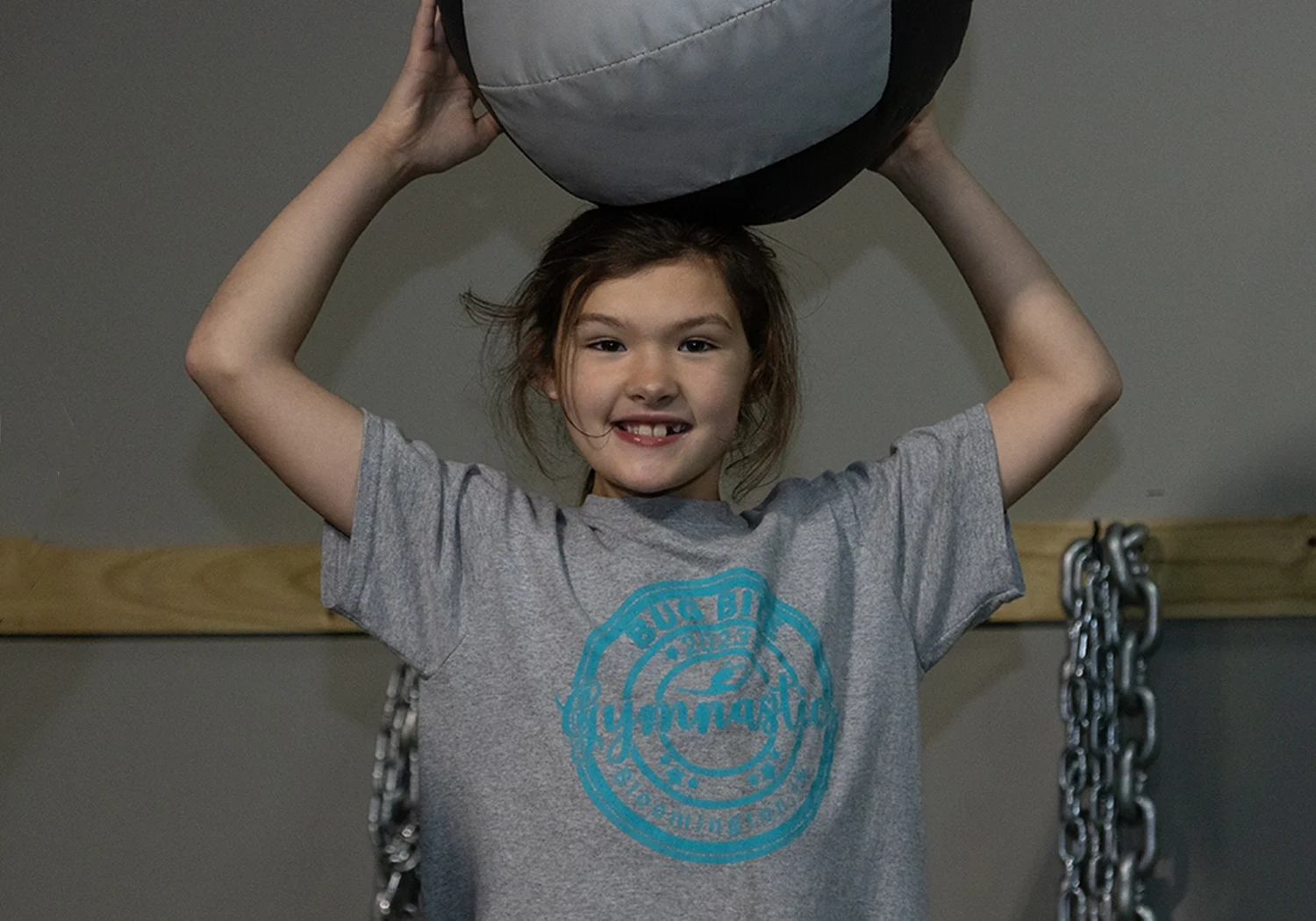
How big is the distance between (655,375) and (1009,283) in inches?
12.6

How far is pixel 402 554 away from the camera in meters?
1.24

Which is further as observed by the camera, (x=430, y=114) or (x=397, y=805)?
(x=397, y=805)

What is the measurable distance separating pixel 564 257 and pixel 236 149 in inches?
33.0

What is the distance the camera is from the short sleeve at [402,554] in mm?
1226

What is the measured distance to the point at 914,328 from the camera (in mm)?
1843

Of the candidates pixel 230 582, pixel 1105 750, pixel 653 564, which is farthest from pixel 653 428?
pixel 230 582

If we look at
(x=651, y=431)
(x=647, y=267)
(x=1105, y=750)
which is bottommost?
(x=1105, y=750)

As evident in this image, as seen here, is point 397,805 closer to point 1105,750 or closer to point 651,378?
point 651,378

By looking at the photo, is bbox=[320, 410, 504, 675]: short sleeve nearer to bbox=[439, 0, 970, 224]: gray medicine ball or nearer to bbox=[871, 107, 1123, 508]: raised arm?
bbox=[439, 0, 970, 224]: gray medicine ball

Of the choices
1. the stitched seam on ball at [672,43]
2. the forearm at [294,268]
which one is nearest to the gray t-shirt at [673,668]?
the forearm at [294,268]

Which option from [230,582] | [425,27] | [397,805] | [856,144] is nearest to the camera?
[856,144]

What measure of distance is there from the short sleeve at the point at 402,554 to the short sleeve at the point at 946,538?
0.32m

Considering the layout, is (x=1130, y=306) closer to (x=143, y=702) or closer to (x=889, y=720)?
(x=889, y=720)

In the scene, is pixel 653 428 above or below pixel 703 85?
below
